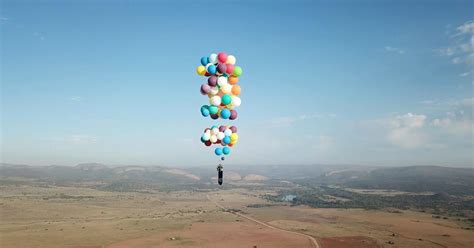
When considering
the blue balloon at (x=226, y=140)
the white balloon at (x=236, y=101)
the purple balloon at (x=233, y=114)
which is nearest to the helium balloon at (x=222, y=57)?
the white balloon at (x=236, y=101)

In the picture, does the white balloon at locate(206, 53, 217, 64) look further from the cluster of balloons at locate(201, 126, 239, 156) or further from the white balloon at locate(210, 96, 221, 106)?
the cluster of balloons at locate(201, 126, 239, 156)

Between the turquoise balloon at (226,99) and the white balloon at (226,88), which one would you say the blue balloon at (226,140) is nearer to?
the turquoise balloon at (226,99)

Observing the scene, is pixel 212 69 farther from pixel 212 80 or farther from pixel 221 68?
pixel 212 80

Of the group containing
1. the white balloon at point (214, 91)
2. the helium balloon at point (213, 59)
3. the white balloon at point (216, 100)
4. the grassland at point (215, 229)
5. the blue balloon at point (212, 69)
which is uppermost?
the helium balloon at point (213, 59)

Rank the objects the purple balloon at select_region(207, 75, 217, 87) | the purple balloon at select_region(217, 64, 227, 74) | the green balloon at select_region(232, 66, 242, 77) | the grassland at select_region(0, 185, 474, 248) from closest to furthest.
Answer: the purple balloon at select_region(217, 64, 227, 74), the purple balloon at select_region(207, 75, 217, 87), the green balloon at select_region(232, 66, 242, 77), the grassland at select_region(0, 185, 474, 248)

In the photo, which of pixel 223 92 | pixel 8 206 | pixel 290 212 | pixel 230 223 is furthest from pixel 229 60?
pixel 8 206

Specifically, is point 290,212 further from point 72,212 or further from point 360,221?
point 72,212

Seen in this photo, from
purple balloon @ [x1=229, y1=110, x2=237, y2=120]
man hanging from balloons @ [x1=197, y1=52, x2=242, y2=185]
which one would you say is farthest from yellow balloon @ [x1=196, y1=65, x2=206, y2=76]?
purple balloon @ [x1=229, y1=110, x2=237, y2=120]

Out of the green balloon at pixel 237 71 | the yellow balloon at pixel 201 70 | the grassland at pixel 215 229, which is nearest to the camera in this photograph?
the yellow balloon at pixel 201 70

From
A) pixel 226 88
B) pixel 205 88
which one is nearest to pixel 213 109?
pixel 205 88
